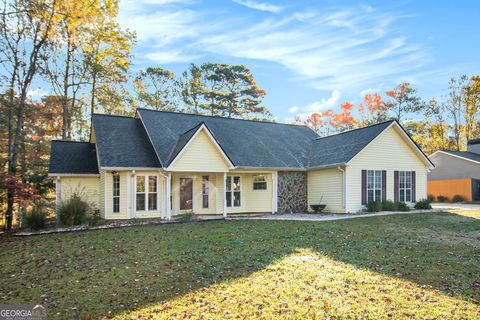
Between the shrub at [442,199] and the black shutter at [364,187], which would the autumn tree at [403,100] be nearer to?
the shrub at [442,199]

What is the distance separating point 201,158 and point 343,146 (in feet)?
27.6

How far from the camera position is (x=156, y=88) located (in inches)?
1465

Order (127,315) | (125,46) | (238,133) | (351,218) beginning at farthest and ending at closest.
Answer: (238,133)
(125,46)
(351,218)
(127,315)

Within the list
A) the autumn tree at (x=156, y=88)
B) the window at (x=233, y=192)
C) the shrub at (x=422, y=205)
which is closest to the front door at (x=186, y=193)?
the window at (x=233, y=192)

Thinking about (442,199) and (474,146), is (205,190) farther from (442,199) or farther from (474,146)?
(474,146)

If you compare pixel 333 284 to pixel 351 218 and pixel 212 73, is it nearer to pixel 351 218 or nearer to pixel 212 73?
pixel 351 218

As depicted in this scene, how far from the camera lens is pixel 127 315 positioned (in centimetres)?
524

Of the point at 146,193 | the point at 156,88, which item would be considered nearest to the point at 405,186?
the point at 146,193

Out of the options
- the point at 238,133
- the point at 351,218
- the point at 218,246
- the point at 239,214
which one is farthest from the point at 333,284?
the point at 238,133

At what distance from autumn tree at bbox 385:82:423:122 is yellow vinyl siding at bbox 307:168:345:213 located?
2984 cm

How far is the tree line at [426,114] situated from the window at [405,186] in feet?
86.0

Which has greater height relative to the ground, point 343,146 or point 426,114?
point 426,114

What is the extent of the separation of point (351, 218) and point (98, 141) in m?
12.9

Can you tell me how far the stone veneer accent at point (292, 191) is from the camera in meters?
19.6
